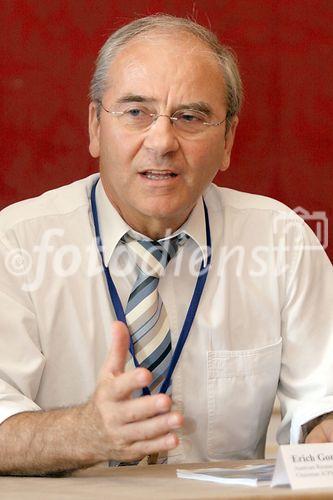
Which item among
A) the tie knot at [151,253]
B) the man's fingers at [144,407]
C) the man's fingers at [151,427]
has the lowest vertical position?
the man's fingers at [151,427]

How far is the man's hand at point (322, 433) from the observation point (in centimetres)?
197

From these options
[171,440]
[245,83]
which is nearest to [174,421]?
[171,440]

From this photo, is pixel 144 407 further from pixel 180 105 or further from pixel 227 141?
pixel 227 141

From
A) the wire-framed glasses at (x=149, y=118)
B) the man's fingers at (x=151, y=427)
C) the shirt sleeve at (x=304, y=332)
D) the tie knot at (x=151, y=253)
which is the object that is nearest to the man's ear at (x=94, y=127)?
the wire-framed glasses at (x=149, y=118)

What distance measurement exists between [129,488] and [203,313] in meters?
0.64

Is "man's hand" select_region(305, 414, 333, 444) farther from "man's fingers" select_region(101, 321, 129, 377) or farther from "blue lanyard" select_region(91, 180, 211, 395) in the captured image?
"man's fingers" select_region(101, 321, 129, 377)

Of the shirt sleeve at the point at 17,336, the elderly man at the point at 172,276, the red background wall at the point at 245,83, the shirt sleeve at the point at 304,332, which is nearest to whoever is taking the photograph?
the shirt sleeve at the point at 17,336

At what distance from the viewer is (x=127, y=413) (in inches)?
59.6

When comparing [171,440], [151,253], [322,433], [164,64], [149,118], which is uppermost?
[164,64]

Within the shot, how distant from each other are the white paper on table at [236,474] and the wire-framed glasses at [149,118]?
0.71 metres

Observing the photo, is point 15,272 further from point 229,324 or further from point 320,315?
point 320,315

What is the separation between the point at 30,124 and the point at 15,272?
64 cm

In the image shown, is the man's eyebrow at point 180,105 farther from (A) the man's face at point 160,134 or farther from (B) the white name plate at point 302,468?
(B) the white name plate at point 302,468

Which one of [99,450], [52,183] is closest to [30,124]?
[52,183]
